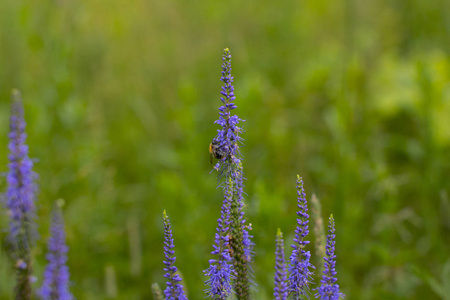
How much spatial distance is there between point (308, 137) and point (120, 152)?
1807mm

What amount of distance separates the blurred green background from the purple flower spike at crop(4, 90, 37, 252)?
25 cm

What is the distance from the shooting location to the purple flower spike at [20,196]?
6.08 feet

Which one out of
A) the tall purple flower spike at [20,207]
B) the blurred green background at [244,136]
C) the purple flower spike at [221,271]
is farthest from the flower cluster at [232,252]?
the blurred green background at [244,136]

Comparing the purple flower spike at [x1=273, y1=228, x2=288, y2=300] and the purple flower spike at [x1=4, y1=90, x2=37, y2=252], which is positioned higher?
the purple flower spike at [x1=4, y1=90, x2=37, y2=252]

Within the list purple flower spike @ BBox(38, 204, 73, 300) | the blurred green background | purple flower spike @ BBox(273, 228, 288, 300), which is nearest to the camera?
purple flower spike @ BBox(273, 228, 288, 300)

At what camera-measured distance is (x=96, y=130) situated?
4773 mm

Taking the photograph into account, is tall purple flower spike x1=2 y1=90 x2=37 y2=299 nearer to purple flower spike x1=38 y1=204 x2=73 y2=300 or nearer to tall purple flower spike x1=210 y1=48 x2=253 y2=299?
purple flower spike x1=38 y1=204 x2=73 y2=300

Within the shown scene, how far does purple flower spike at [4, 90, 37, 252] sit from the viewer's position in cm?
185

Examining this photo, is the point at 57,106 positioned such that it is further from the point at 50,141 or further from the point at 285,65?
the point at 285,65

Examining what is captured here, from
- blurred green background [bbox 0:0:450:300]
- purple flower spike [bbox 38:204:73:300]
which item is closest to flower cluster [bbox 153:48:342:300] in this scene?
purple flower spike [bbox 38:204:73:300]

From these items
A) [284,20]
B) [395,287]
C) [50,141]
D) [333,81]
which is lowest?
[395,287]

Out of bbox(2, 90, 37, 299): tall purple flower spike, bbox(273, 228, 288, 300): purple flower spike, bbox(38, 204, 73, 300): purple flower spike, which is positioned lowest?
bbox(273, 228, 288, 300): purple flower spike

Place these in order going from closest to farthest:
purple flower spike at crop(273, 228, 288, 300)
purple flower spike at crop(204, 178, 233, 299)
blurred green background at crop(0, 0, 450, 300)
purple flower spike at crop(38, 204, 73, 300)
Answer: purple flower spike at crop(273, 228, 288, 300) < purple flower spike at crop(204, 178, 233, 299) < purple flower spike at crop(38, 204, 73, 300) < blurred green background at crop(0, 0, 450, 300)

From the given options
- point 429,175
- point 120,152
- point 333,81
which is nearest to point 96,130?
point 120,152
